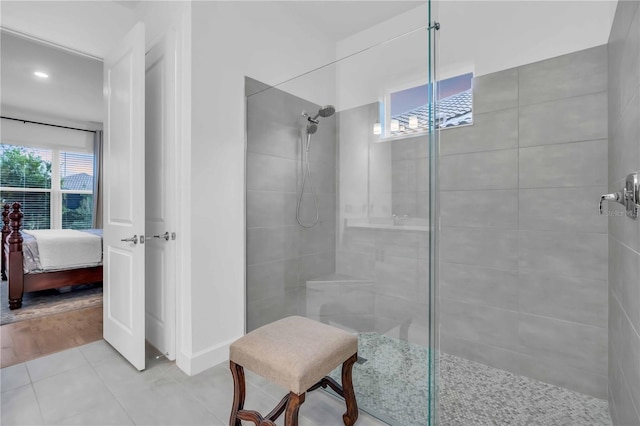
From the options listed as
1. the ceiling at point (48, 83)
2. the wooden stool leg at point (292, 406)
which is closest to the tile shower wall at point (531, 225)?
the wooden stool leg at point (292, 406)

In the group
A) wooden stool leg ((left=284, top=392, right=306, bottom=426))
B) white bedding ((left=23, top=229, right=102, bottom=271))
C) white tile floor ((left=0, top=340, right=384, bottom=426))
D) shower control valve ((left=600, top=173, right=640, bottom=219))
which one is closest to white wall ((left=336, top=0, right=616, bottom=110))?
shower control valve ((left=600, top=173, right=640, bottom=219))

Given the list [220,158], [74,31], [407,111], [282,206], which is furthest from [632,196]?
[74,31]

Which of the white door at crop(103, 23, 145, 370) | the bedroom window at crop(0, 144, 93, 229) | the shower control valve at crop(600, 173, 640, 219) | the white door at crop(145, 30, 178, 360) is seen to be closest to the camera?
the shower control valve at crop(600, 173, 640, 219)

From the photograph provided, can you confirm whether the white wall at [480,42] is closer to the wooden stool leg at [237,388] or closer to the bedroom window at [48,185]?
the wooden stool leg at [237,388]

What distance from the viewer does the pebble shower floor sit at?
1.47 m

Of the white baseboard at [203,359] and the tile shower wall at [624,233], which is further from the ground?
the tile shower wall at [624,233]

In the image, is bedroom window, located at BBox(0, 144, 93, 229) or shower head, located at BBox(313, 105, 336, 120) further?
bedroom window, located at BBox(0, 144, 93, 229)

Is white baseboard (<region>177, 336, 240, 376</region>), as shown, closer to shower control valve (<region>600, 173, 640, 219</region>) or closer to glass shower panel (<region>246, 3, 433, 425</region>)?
glass shower panel (<region>246, 3, 433, 425</region>)

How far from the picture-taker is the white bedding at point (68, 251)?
3.48 m

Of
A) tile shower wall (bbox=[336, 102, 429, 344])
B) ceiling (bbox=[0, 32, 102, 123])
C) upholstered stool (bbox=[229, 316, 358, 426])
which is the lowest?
upholstered stool (bbox=[229, 316, 358, 426])

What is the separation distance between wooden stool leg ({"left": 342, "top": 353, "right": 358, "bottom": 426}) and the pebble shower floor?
0.11 metres

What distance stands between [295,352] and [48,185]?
6612 mm

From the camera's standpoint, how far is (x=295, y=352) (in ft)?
4.21

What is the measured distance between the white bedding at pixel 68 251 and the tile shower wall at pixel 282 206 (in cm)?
268
